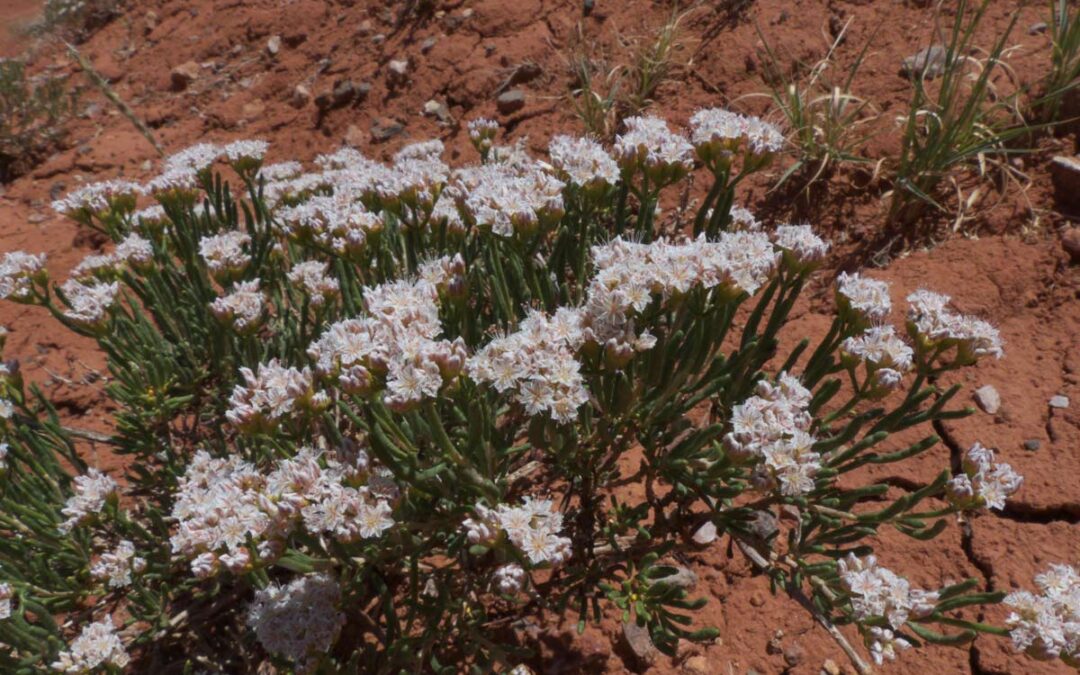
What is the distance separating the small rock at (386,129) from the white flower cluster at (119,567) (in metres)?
4.97

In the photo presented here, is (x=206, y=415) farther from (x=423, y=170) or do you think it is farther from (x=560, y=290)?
(x=560, y=290)

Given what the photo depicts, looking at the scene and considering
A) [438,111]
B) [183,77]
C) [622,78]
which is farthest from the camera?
[183,77]

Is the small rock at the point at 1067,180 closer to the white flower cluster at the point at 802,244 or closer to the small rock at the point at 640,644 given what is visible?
the white flower cluster at the point at 802,244

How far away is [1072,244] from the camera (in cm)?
445

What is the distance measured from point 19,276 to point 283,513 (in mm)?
2680

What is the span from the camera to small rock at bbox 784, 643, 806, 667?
11.4 feet

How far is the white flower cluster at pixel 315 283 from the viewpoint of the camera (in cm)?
378

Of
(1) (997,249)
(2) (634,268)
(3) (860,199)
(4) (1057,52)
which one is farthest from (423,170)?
(4) (1057,52)

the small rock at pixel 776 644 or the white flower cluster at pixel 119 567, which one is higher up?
the white flower cluster at pixel 119 567

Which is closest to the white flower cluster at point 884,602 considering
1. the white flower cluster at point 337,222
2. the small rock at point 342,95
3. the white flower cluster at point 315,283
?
the white flower cluster at point 337,222

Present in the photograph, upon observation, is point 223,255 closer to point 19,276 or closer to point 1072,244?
point 19,276

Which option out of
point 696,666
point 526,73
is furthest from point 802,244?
point 526,73

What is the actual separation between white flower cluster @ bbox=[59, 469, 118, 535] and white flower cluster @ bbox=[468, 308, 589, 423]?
2008 mm

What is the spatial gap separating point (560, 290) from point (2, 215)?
762 centimetres
